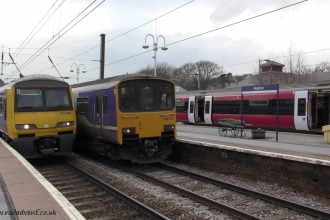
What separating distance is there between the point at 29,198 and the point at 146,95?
7.57 metres

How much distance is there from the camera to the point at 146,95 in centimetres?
1462

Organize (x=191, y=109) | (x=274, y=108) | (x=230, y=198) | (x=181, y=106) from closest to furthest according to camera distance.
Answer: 1. (x=230, y=198)
2. (x=274, y=108)
3. (x=191, y=109)
4. (x=181, y=106)

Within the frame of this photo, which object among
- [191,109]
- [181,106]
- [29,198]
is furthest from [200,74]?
[29,198]

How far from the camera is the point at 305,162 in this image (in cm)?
1062

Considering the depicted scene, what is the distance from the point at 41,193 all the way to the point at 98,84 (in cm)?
847

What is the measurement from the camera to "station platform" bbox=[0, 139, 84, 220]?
6348mm

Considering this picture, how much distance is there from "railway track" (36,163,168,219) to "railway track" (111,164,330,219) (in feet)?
4.63

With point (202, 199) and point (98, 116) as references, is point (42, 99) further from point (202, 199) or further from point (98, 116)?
point (202, 199)

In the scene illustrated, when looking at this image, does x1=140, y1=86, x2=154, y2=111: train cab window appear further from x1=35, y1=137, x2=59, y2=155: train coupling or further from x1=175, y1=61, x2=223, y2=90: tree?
x1=175, y1=61, x2=223, y2=90: tree

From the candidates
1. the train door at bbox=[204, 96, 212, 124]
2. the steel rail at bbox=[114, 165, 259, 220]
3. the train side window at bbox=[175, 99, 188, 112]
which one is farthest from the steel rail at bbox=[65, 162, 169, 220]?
the train side window at bbox=[175, 99, 188, 112]

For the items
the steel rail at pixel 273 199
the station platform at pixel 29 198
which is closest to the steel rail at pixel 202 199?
the steel rail at pixel 273 199

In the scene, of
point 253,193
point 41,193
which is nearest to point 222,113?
point 253,193

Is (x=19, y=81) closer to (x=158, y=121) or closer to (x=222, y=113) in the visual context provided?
(x=158, y=121)

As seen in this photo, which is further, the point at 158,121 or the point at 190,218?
the point at 158,121
